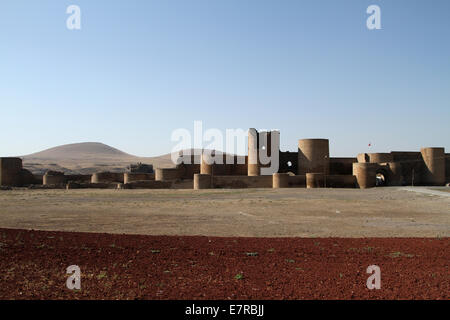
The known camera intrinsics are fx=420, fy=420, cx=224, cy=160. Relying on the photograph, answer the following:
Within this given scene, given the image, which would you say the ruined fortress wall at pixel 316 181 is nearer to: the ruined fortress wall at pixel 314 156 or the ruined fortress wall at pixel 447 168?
the ruined fortress wall at pixel 314 156

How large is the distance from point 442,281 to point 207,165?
31399 mm

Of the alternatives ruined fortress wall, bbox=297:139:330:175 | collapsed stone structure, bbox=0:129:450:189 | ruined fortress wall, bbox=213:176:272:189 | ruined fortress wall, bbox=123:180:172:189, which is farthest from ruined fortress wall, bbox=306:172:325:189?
ruined fortress wall, bbox=123:180:172:189

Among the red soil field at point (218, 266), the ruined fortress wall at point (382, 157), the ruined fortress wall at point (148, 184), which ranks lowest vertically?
the ruined fortress wall at point (148, 184)

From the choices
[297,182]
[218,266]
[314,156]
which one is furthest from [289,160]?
[218,266]

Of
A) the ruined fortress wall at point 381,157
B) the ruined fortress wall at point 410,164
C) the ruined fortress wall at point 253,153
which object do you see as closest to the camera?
the ruined fortress wall at point 410,164

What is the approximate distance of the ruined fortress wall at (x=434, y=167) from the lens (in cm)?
3628

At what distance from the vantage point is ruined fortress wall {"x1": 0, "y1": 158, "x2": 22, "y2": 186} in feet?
125

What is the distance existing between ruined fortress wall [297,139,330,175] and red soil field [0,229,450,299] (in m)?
27.6

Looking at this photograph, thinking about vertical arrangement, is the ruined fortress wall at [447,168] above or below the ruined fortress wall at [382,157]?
below

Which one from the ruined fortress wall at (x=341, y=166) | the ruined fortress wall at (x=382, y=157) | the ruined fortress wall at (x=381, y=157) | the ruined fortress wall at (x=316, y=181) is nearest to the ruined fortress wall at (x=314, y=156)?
the ruined fortress wall at (x=341, y=166)

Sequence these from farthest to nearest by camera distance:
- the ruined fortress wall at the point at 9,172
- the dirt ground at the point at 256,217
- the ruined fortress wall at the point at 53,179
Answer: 1. the ruined fortress wall at the point at 53,179
2. the ruined fortress wall at the point at 9,172
3. the dirt ground at the point at 256,217

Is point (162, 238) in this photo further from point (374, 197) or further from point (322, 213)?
point (374, 197)

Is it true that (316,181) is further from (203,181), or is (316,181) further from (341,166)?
(203,181)

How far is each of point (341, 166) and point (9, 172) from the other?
3076 centimetres
